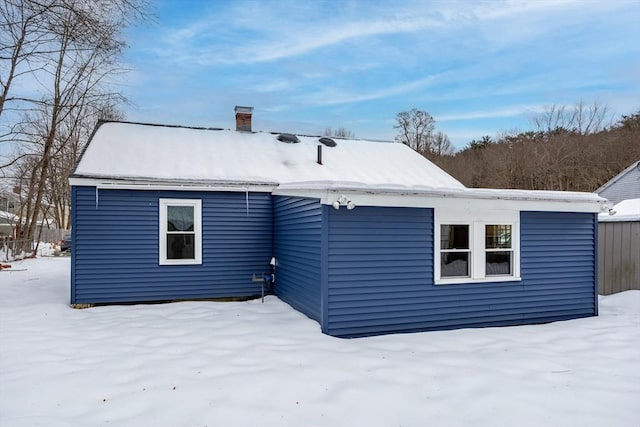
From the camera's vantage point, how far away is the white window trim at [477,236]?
7.30 m


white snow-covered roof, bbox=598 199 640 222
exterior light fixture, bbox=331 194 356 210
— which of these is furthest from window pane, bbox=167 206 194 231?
white snow-covered roof, bbox=598 199 640 222

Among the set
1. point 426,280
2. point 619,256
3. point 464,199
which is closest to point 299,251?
point 426,280

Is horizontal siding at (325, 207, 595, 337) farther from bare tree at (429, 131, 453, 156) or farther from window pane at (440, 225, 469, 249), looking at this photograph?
bare tree at (429, 131, 453, 156)

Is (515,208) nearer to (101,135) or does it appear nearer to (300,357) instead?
(300,357)

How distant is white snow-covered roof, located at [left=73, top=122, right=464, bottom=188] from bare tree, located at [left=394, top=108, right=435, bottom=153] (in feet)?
81.6

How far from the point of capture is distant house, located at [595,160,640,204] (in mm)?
20922

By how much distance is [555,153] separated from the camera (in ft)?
94.1

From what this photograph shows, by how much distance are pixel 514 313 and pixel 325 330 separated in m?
3.52

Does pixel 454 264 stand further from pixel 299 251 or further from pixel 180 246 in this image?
pixel 180 246

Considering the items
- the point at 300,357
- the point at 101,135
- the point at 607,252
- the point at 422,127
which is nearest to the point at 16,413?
the point at 300,357

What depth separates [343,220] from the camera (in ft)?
22.1

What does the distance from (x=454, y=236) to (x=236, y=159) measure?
5.69 metres

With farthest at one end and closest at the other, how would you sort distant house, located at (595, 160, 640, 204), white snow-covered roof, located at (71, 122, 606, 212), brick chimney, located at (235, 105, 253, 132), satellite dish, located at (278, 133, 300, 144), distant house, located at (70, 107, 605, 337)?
distant house, located at (595, 160, 640, 204) < brick chimney, located at (235, 105, 253, 132) < satellite dish, located at (278, 133, 300, 144) < white snow-covered roof, located at (71, 122, 606, 212) < distant house, located at (70, 107, 605, 337)

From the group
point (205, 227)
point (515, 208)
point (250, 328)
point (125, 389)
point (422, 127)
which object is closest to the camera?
point (125, 389)
